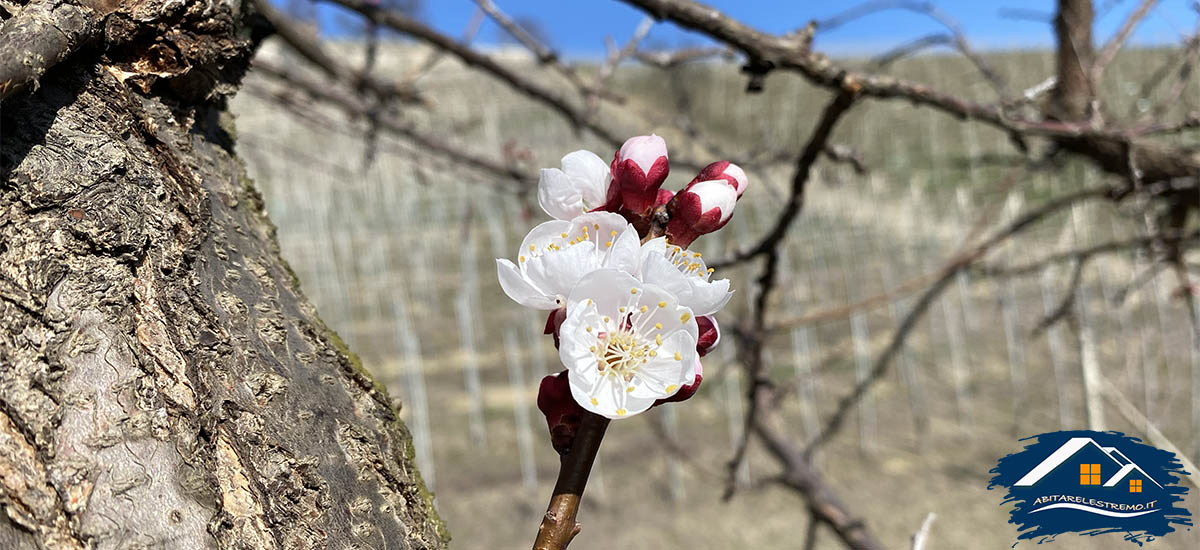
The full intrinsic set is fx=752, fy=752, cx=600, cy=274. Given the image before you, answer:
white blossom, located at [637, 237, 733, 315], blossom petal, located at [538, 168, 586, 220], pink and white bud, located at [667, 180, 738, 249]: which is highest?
blossom petal, located at [538, 168, 586, 220]

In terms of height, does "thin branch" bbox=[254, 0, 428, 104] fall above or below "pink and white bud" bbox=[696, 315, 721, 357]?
above

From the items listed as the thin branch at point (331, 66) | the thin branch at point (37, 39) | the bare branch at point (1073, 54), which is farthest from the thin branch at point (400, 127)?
the thin branch at point (37, 39)

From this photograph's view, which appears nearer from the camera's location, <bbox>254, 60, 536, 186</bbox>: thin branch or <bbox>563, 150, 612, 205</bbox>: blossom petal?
<bbox>563, 150, 612, 205</bbox>: blossom petal

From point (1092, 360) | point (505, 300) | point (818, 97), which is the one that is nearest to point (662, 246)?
point (1092, 360)

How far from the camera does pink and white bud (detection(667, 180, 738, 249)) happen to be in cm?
43

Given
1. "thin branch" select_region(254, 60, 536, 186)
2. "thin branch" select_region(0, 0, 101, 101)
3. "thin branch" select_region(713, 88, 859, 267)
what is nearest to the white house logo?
"thin branch" select_region(713, 88, 859, 267)

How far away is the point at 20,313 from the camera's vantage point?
0.37 meters

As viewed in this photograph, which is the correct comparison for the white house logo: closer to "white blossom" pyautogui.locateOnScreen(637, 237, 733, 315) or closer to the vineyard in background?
the vineyard in background

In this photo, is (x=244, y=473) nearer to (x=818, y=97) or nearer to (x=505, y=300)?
(x=505, y=300)

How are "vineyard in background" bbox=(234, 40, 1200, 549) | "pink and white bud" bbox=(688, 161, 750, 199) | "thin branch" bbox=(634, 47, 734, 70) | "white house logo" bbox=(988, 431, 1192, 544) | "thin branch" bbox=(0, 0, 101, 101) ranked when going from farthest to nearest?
"vineyard in background" bbox=(234, 40, 1200, 549) → "thin branch" bbox=(634, 47, 734, 70) → "white house logo" bbox=(988, 431, 1192, 544) → "pink and white bud" bbox=(688, 161, 750, 199) → "thin branch" bbox=(0, 0, 101, 101)

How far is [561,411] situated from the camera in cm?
42

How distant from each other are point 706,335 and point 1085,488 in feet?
1.51

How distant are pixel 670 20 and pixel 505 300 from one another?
6.11m

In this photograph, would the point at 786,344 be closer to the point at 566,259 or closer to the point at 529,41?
the point at 529,41
